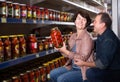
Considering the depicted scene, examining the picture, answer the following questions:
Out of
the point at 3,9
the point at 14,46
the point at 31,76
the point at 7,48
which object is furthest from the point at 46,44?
the point at 3,9

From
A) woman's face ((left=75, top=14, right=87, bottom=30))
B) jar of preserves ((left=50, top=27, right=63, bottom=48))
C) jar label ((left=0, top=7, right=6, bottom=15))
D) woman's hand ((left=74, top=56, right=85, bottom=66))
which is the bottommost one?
woman's hand ((left=74, top=56, right=85, bottom=66))

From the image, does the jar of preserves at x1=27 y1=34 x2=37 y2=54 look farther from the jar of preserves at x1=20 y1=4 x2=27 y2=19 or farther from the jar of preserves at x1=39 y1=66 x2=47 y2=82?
the jar of preserves at x1=39 y1=66 x2=47 y2=82

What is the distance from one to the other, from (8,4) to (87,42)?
3.18ft

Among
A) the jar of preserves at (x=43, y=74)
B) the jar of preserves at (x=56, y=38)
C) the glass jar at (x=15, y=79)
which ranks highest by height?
the jar of preserves at (x=56, y=38)

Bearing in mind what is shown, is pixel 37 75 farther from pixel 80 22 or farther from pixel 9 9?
pixel 9 9

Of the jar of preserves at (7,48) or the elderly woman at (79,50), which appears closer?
the jar of preserves at (7,48)

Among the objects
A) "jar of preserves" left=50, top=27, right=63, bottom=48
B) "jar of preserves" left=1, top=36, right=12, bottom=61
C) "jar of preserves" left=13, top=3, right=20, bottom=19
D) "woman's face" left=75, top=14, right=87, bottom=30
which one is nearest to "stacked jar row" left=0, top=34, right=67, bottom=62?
"jar of preserves" left=1, top=36, right=12, bottom=61

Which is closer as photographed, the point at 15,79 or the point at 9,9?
the point at 9,9

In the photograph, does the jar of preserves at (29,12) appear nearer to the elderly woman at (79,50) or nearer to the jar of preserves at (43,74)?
the elderly woman at (79,50)

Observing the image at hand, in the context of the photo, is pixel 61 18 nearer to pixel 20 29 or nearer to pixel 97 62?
pixel 20 29

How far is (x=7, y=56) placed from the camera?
2.64 m

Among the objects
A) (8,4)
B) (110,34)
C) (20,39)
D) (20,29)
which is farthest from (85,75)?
(20,29)

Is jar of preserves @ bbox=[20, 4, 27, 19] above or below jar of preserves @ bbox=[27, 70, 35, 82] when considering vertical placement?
above

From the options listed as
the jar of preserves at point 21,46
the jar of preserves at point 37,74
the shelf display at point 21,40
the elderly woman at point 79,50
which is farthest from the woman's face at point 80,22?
the jar of preserves at point 37,74
